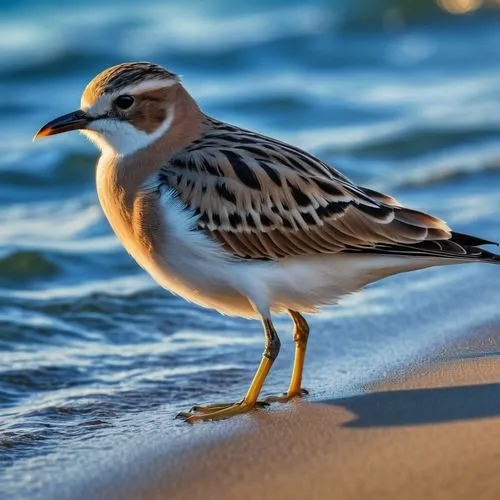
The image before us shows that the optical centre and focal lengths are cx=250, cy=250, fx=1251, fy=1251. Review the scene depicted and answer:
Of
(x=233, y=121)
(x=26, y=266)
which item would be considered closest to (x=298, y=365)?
(x=26, y=266)

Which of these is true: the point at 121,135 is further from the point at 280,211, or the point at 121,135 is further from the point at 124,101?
the point at 280,211

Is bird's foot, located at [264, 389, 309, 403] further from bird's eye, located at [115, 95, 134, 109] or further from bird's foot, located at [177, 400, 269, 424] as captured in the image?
bird's eye, located at [115, 95, 134, 109]

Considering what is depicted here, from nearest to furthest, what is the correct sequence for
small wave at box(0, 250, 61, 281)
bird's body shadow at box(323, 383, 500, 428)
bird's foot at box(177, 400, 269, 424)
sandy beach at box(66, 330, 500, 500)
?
sandy beach at box(66, 330, 500, 500) < bird's body shadow at box(323, 383, 500, 428) < bird's foot at box(177, 400, 269, 424) < small wave at box(0, 250, 61, 281)

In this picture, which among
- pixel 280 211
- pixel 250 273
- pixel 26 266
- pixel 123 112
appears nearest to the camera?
pixel 250 273

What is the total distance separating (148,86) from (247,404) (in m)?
2.28

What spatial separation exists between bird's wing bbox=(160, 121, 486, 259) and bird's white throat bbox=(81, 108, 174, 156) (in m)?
0.26

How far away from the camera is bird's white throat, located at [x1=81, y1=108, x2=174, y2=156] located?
8.39 meters

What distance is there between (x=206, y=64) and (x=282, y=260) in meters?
14.5

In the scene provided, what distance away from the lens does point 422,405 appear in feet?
24.0

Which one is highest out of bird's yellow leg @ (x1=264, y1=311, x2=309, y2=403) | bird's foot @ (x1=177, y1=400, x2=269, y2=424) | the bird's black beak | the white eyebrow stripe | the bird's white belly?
the white eyebrow stripe

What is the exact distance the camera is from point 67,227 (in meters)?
13.3

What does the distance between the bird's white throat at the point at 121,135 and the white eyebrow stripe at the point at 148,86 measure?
213mm

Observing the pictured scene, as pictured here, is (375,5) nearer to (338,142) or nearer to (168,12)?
(168,12)

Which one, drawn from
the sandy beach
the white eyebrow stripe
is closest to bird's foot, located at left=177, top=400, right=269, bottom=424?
the sandy beach
